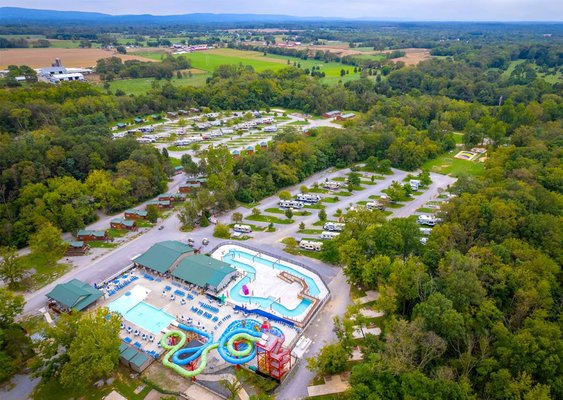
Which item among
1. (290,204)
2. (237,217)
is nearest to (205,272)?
(237,217)

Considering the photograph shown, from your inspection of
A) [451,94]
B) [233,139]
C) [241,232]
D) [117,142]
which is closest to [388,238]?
[241,232]

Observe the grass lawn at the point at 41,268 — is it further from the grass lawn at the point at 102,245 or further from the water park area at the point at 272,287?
the water park area at the point at 272,287

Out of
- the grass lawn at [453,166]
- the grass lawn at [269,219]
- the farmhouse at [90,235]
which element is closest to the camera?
the farmhouse at [90,235]

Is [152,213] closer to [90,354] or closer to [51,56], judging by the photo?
[90,354]

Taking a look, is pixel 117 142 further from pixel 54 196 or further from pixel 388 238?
pixel 388 238

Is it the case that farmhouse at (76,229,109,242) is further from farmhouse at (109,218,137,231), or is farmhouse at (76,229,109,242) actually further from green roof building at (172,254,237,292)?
green roof building at (172,254,237,292)

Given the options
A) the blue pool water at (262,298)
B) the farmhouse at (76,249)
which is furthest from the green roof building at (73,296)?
the blue pool water at (262,298)
